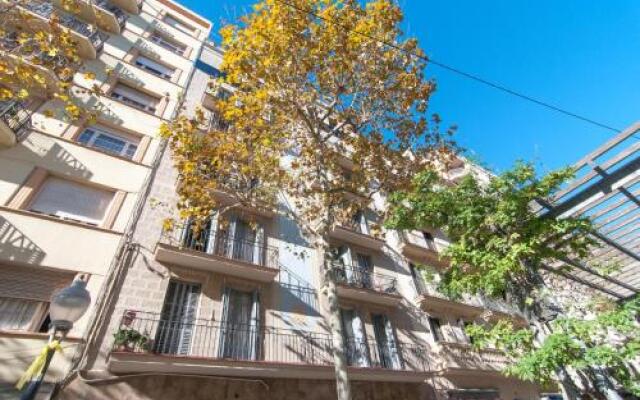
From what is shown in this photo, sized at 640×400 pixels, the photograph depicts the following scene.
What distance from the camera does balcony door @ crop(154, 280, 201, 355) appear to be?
29.0 feet

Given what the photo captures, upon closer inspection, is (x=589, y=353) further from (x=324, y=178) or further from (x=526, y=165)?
(x=324, y=178)

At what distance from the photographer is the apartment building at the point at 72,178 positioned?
7.78 metres

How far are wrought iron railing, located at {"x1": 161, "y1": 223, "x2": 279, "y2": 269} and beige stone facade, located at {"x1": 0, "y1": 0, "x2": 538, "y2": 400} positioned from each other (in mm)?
57

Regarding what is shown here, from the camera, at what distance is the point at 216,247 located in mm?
11336

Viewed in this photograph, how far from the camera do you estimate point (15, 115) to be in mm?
10188

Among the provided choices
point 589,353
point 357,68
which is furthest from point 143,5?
point 589,353

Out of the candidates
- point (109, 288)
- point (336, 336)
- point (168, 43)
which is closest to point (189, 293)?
point (109, 288)

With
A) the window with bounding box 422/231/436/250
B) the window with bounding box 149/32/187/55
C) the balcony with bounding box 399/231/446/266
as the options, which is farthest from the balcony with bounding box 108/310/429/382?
the window with bounding box 149/32/187/55

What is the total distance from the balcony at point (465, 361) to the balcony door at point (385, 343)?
2291mm

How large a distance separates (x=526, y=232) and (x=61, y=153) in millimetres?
14682

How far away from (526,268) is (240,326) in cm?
851

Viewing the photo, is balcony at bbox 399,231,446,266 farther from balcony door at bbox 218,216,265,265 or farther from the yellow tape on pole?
the yellow tape on pole

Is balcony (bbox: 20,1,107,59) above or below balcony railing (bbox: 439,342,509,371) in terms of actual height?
above

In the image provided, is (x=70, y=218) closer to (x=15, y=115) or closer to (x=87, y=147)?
(x=87, y=147)
